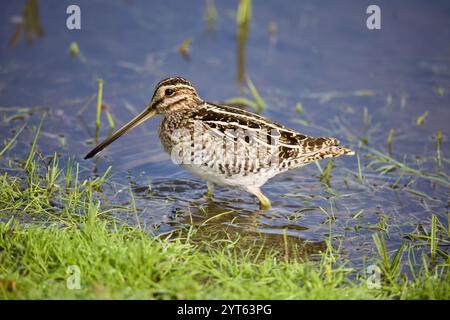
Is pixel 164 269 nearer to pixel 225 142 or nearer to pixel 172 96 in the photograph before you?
pixel 225 142

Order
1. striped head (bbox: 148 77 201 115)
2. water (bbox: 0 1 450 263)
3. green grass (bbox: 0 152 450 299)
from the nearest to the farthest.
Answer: green grass (bbox: 0 152 450 299), water (bbox: 0 1 450 263), striped head (bbox: 148 77 201 115)

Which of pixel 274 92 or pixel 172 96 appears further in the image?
pixel 274 92

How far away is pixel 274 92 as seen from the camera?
381 inches

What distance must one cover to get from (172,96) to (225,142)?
31.4 inches

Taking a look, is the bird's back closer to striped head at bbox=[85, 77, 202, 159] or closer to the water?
striped head at bbox=[85, 77, 202, 159]

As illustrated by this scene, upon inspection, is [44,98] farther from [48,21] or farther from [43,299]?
[43,299]

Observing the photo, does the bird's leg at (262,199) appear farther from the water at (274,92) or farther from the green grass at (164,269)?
the green grass at (164,269)

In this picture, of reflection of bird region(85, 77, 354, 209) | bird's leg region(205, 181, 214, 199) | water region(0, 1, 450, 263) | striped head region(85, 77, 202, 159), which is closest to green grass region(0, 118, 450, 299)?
water region(0, 1, 450, 263)

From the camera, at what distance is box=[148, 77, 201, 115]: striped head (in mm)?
6828

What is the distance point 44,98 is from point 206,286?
5.13m

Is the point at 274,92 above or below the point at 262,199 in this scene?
above

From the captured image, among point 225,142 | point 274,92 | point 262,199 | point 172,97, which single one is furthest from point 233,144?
point 274,92

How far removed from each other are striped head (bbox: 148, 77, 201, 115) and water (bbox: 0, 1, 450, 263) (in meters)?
0.88

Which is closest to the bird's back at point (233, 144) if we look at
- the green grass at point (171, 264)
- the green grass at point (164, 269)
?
the green grass at point (171, 264)
